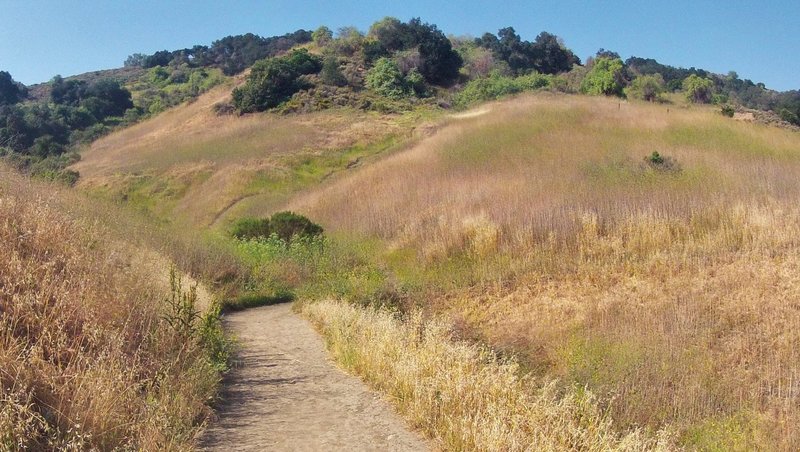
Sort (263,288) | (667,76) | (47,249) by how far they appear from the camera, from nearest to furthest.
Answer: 1. (47,249)
2. (263,288)
3. (667,76)

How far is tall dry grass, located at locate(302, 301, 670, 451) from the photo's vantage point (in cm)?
509

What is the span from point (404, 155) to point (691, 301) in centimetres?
2417

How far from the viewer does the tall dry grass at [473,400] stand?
509cm

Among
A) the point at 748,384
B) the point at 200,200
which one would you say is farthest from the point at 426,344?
the point at 200,200

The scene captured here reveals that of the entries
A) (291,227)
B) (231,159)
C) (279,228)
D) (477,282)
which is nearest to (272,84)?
(231,159)

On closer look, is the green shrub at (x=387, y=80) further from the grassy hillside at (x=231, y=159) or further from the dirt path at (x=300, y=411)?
the dirt path at (x=300, y=411)

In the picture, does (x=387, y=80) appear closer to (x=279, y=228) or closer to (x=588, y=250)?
(x=279, y=228)

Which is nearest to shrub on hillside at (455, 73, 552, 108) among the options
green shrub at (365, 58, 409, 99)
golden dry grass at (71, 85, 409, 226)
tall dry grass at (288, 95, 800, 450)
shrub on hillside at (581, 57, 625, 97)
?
shrub on hillside at (581, 57, 625, 97)

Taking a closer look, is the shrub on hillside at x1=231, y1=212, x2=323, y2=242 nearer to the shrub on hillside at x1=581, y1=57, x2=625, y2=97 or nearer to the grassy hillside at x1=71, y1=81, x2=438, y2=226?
the grassy hillside at x1=71, y1=81, x2=438, y2=226

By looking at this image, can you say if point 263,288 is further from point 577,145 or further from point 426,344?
point 577,145

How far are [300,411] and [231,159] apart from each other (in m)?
34.6

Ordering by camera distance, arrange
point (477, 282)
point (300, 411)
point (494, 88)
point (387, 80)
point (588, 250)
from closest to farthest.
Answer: point (300, 411)
point (477, 282)
point (588, 250)
point (494, 88)
point (387, 80)

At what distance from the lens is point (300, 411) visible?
6402 millimetres

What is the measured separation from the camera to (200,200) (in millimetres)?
34000
